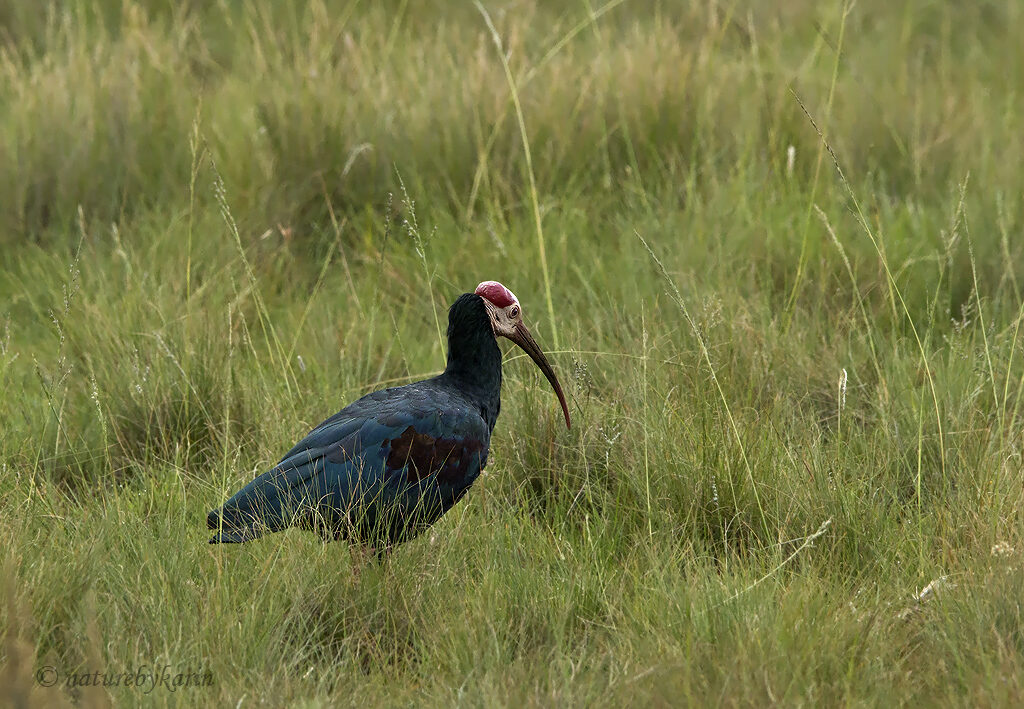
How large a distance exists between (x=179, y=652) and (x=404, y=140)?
339 centimetres

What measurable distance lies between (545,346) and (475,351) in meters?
0.91

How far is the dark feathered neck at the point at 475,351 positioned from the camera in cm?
370

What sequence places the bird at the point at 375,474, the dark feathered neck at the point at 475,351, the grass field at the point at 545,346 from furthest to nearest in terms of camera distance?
the dark feathered neck at the point at 475,351 < the bird at the point at 375,474 < the grass field at the point at 545,346

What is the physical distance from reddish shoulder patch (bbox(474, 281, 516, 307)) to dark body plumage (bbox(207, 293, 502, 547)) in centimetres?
30

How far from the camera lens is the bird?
324 cm

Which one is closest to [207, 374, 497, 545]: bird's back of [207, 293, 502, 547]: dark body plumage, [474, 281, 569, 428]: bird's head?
[207, 293, 502, 547]: dark body plumage

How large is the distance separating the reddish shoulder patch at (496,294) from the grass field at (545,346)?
15.2 inches

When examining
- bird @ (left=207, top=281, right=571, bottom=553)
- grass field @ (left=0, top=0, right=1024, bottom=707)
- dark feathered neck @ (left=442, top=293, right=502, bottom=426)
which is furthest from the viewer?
dark feathered neck @ (left=442, top=293, right=502, bottom=426)

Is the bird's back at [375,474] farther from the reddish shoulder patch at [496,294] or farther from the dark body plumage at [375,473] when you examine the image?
the reddish shoulder patch at [496,294]

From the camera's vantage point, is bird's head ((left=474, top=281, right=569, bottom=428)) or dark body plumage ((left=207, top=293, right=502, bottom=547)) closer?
dark body plumage ((left=207, top=293, right=502, bottom=547))

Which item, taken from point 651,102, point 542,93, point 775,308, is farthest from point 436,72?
point 775,308

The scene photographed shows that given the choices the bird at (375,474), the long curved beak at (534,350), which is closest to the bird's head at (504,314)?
the long curved beak at (534,350)

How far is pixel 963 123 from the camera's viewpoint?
606 cm

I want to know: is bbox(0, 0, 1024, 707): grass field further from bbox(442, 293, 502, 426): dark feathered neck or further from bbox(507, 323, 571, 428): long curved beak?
bbox(442, 293, 502, 426): dark feathered neck
